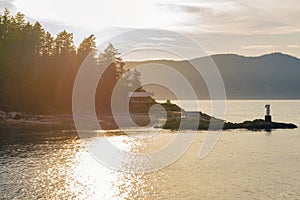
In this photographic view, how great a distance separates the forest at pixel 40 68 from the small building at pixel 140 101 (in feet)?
26.6

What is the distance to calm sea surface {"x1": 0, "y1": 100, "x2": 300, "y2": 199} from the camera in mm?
35594

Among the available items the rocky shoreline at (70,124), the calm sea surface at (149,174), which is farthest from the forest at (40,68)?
the calm sea surface at (149,174)

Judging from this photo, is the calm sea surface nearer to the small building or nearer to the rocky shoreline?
the rocky shoreline

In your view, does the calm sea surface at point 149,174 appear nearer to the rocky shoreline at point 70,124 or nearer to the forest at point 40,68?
the rocky shoreline at point 70,124

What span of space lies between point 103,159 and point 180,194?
19.5 meters

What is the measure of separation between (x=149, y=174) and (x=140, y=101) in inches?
3829

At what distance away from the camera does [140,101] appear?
140375mm

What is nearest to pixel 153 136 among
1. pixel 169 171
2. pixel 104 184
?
pixel 169 171

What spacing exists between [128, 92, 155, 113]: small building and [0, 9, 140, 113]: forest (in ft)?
26.6

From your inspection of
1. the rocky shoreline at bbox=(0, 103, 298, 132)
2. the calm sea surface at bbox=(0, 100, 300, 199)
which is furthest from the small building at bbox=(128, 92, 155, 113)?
the calm sea surface at bbox=(0, 100, 300, 199)

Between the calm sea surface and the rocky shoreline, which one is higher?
the rocky shoreline

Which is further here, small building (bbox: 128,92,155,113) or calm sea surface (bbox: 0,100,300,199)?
small building (bbox: 128,92,155,113)

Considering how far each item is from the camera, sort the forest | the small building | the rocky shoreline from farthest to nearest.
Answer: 1. the small building
2. the forest
3. the rocky shoreline

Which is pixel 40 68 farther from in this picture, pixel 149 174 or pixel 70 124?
pixel 149 174
